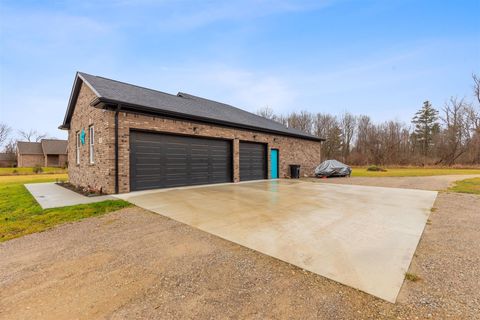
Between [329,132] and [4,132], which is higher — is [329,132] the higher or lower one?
the lower one

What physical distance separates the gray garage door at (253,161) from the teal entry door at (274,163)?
0.51 metres

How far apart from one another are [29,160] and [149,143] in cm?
4114

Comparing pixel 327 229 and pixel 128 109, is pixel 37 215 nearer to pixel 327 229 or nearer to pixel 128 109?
pixel 128 109

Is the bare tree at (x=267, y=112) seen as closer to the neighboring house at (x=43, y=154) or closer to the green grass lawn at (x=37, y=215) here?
the green grass lawn at (x=37, y=215)

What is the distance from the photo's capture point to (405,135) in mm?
34031

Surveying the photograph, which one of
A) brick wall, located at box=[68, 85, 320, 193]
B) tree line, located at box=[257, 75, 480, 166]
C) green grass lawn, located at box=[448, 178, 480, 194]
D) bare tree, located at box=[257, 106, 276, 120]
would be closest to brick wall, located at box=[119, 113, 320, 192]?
brick wall, located at box=[68, 85, 320, 193]

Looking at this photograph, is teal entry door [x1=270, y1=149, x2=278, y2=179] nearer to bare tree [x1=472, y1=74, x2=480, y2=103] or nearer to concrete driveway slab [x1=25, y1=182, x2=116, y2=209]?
concrete driveway slab [x1=25, y1=182, x2=116, y2=209]

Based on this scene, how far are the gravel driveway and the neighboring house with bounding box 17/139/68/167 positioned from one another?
41290mm

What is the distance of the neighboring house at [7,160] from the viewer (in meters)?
34.3

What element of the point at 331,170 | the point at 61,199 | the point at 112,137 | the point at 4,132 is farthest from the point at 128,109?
the point at 4,132

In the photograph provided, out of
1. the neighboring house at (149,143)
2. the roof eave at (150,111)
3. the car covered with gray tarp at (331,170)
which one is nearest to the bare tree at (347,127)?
the car covered with gray tarp at (331,170)

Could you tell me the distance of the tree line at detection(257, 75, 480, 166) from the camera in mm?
29781

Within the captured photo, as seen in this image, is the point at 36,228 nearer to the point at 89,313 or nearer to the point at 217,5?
the point at 89,313

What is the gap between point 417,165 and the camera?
30484 mm
